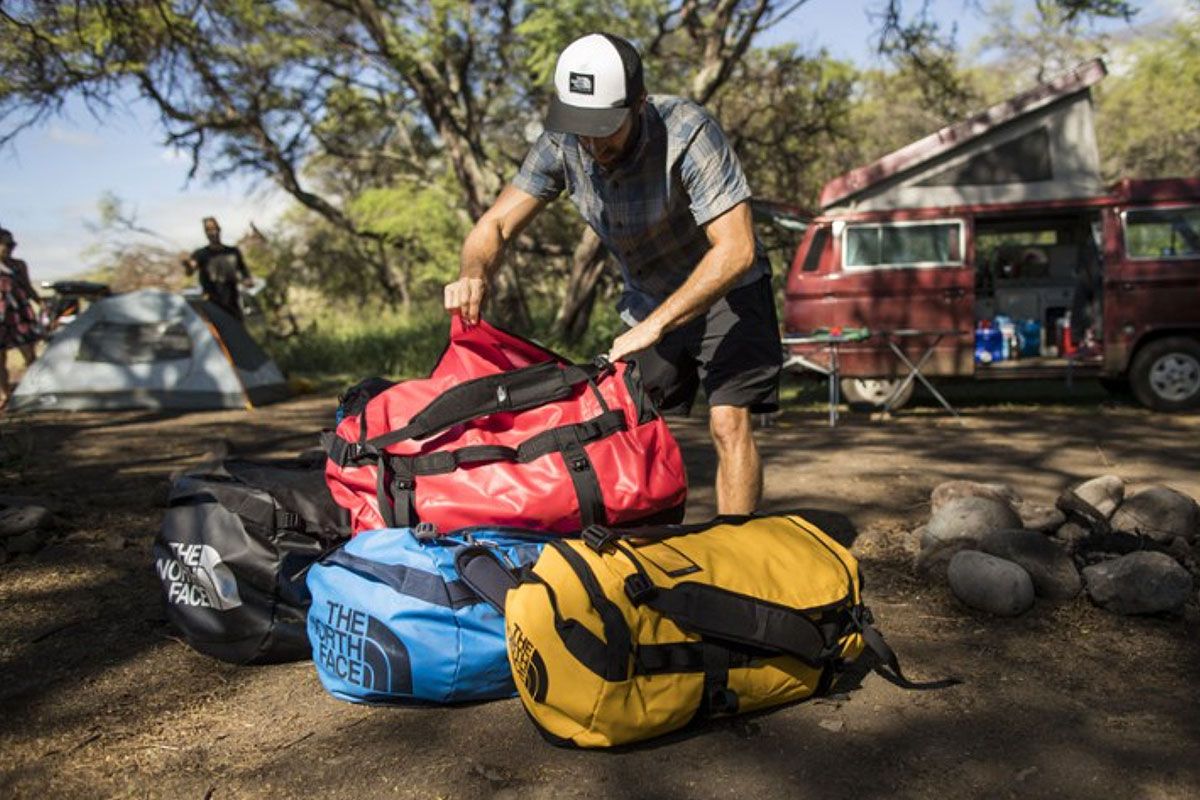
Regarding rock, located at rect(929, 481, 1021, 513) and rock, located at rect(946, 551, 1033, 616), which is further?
rock, located at rect(929, 481, 1021, 513)

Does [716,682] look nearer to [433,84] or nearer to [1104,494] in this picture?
[1104,494]

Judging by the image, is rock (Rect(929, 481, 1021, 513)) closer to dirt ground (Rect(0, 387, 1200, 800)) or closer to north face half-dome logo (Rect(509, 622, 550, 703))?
dirt ground (Rect(0, 387, 1200, 800))

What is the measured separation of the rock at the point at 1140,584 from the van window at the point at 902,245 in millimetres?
6425

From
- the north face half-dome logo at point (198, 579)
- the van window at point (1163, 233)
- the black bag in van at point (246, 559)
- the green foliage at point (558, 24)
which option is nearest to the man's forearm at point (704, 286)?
the black bag in van at point (246, 559)

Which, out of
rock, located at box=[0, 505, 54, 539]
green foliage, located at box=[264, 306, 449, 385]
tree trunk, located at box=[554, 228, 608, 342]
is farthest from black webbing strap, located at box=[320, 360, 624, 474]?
tree trunk, located at box=[554, 228, 608, 342]

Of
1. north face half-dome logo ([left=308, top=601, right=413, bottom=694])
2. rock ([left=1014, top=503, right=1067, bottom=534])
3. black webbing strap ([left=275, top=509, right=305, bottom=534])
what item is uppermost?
black webbing strap ([left=275, top=509, right=305, bottom=534])

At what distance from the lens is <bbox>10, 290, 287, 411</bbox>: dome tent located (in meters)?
10.3

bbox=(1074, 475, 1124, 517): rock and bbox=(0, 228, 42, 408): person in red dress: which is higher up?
bbox=(0, 228, 42, 408): person in red dress

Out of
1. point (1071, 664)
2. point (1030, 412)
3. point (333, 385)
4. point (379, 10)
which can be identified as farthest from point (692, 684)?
point (379, 10)

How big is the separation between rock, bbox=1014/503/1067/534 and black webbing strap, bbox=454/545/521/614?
7.85 ft

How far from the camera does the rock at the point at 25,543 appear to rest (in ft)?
14.1

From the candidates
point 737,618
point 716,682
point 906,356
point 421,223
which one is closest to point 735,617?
point 737,618

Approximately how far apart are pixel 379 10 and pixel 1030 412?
1017cm

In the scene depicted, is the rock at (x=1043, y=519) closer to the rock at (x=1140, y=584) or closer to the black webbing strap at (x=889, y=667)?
the rock at (x=1140, y=584)
